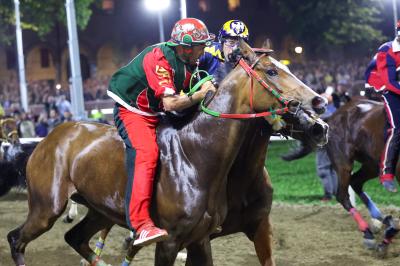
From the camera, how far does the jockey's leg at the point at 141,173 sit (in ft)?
17.1

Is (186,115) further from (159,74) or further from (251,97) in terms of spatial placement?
(251,97)

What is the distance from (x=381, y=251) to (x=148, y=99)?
3743 millimetres

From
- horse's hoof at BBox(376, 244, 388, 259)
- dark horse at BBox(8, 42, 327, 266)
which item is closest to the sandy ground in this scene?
horse's hoof at BBox(376, 244, 388, 259)

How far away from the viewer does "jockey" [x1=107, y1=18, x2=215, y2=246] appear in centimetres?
521

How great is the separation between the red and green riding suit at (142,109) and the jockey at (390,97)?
3605 millimetres

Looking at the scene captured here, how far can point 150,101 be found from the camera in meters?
5.67

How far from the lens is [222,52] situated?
623 centimetres

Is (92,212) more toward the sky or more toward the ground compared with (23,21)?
more toward the ground

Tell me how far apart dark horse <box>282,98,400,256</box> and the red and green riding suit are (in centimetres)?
417

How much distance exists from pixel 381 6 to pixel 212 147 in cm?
3863

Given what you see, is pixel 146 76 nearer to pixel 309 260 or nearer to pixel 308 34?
pixel 309 260

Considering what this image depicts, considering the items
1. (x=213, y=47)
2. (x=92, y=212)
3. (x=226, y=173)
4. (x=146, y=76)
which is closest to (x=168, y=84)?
(x=146, y=76)

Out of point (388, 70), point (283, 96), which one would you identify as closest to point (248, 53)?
point (283, 96)

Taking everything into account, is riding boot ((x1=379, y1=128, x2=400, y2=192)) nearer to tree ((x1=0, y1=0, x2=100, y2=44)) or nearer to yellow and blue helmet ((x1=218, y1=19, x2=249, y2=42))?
yellow and blue helmet ((x1=218, y1=19, x2=249, y2=42))
